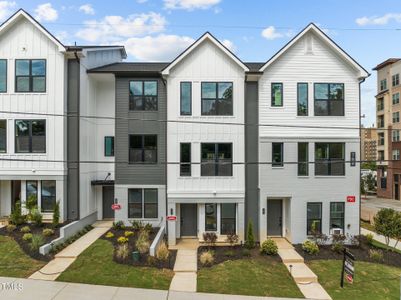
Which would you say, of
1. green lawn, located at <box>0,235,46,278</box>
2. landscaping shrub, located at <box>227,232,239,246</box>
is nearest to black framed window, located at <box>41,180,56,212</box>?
green lawn, located at <box>0,235,46,278</box>

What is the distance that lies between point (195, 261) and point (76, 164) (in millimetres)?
8351

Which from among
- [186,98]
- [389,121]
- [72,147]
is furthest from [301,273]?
[389,121]

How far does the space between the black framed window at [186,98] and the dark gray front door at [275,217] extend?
671 centimetres

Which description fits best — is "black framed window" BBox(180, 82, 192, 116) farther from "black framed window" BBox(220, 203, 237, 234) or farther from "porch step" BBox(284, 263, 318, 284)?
"porch step" BBox(284, 263, 318, 284)

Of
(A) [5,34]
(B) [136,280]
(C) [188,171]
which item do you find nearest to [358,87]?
(C) [188,171]

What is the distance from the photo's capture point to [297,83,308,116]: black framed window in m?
16.3

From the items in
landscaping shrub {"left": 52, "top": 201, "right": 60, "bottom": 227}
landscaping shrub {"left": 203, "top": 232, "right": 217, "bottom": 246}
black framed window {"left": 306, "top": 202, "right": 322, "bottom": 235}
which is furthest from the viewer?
black framed window {"left": 306, "top": 202, "right": 322, "bottom": 235}

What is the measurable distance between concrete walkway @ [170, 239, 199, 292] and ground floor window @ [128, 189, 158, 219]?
277cm

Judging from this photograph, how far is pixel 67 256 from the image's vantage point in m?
12.9

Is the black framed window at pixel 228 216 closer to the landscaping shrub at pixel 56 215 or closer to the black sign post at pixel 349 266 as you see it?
the black sign post at pixel 349 266

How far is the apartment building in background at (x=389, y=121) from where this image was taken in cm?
4383

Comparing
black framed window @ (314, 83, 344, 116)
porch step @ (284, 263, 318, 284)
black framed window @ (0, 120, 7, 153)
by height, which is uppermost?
black framed window @ (314, 83, 344, 116)

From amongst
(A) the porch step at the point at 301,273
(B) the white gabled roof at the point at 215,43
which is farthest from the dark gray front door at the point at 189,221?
(B) the white gabled roof at the point at 215,43

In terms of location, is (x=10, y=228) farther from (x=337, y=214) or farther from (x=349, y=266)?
(x=337, y=214)
